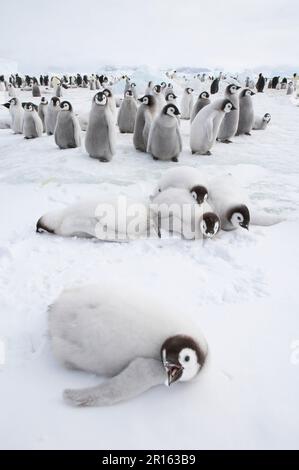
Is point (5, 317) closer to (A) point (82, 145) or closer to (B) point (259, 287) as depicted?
(B) point (259, 287)

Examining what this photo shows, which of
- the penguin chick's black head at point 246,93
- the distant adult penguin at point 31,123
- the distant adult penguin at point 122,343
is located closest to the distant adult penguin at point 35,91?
the distant adult penguin at point 31,123

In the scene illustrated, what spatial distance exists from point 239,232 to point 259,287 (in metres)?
0.86

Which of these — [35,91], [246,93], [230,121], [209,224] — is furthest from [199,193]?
[35,91]

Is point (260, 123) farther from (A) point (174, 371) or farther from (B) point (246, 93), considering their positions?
(A) point (174, 371)

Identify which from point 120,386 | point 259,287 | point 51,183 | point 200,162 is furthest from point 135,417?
point 200,162

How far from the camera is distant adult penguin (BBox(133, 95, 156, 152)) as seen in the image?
18.3 feet

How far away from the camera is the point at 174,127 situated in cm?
505

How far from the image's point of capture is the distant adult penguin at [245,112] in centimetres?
708

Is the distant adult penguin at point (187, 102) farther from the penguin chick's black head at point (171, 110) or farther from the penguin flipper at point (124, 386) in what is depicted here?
the penguin flipper at point (124, 386)

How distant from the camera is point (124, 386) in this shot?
1441 mm

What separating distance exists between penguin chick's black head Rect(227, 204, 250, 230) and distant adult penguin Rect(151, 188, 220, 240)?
0.56 ft

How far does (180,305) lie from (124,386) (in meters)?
0.72

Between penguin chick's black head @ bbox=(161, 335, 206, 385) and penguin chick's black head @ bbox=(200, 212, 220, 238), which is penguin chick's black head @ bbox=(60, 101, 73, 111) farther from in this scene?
penguin chick's black head @ bbox=(161, 335, 206, 385)

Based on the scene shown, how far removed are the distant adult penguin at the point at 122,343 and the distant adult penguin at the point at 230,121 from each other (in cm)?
549
